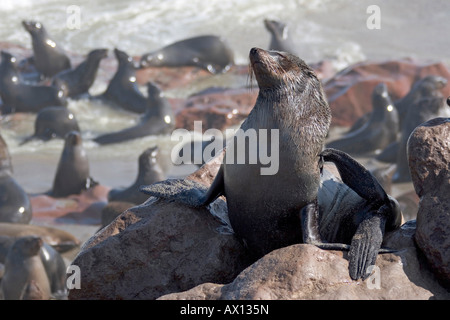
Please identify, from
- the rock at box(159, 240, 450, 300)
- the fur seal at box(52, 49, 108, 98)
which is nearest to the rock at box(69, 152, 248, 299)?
the rock at box(159, 240, 450, 300)

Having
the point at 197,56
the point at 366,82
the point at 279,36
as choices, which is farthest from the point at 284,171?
the point at 279,36

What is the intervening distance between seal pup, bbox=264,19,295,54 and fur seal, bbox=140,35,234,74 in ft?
3.36

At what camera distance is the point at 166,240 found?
503cm

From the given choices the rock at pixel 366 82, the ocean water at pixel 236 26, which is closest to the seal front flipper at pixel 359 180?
the rock at pixel 366 82

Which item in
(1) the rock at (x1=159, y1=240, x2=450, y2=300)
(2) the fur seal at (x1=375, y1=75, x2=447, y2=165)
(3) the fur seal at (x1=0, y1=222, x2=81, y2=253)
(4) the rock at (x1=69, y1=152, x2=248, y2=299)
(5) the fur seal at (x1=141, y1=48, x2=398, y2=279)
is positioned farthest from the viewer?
(2) the fur seal at (x1=375, y1=75, x2=447, y2=165)

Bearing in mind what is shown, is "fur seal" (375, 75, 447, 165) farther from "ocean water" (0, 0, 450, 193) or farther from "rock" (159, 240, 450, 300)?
"rock" (159, 240, 450, 300)

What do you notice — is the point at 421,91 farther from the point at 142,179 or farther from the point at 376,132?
the point at 142,179

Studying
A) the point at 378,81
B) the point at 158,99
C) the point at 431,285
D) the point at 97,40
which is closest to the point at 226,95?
A: the point at 158,99

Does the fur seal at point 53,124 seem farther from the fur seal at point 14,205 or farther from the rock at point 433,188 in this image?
the rock at point 433,188

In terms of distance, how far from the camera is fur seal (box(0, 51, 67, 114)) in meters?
15.5

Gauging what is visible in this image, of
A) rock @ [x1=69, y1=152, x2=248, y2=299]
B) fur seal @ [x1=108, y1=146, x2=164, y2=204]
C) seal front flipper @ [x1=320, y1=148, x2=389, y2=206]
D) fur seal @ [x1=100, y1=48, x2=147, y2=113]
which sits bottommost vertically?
fur seal @ [x1=100, y1=48, x2=147, y2=113]

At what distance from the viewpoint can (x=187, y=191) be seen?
530cm

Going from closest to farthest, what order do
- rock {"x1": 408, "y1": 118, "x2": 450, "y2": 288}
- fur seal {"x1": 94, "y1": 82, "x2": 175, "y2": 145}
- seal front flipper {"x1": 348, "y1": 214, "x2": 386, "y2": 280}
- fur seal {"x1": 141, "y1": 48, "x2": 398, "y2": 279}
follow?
seal front flipper {"x1": 348, "y1": 214, "x2": 386, "y2": 280}
rock {"x1": 408, "y1": 118, "x2": 450, "y2": 288}
fur seal {"x1": 141, "y1": 48, "x2": 398, "y2": 279}
fur seal {"x1": 94, "y1": 82, "x2": 175, "y2": 145}

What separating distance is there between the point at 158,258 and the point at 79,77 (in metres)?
12.2
